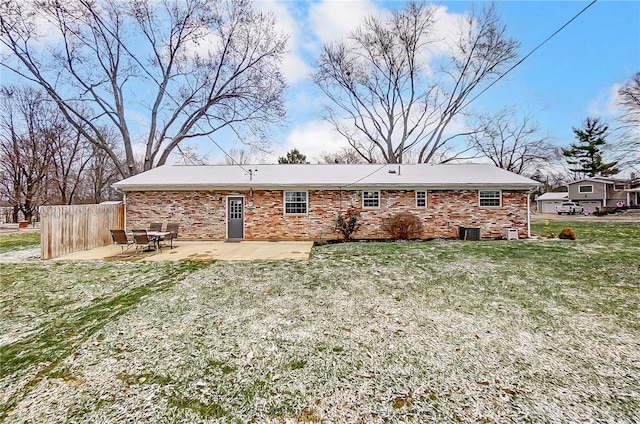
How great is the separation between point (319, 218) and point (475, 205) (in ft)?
21.7

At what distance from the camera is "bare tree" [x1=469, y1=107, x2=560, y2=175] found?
26984mm

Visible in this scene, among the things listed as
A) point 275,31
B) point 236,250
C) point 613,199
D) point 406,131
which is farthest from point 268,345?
point 613,199

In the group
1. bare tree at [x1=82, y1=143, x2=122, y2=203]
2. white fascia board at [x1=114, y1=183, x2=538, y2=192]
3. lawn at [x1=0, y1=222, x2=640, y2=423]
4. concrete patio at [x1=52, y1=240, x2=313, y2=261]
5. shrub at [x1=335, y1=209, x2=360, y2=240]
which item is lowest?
lawn at [x1=0, y1=222, x2=640, y2=423]

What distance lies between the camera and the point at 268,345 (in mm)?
3633

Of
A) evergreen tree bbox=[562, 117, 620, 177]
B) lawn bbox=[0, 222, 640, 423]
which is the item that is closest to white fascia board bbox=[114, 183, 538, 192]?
lawn bbox=[0, 222, 640, 423]

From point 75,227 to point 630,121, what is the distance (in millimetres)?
29844

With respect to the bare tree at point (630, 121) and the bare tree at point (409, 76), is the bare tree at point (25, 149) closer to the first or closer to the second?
the bare tree at point (409, 76)

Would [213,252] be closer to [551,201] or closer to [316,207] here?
[316,207]

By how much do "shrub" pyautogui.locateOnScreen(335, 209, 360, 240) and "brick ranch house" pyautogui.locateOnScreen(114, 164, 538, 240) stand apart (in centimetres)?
19

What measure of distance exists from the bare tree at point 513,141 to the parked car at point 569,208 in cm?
522

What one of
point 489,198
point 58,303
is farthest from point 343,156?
point 58,303

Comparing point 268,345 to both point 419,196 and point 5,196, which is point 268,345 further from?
point 5,196

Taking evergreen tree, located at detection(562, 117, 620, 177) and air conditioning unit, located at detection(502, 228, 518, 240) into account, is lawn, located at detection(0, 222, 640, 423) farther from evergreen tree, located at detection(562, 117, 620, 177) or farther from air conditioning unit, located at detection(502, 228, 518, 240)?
evergreen tree, located at detection(562, 117, 620, 177)

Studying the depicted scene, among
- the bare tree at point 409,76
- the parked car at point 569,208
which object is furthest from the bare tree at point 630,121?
the parked car at point 569,208
